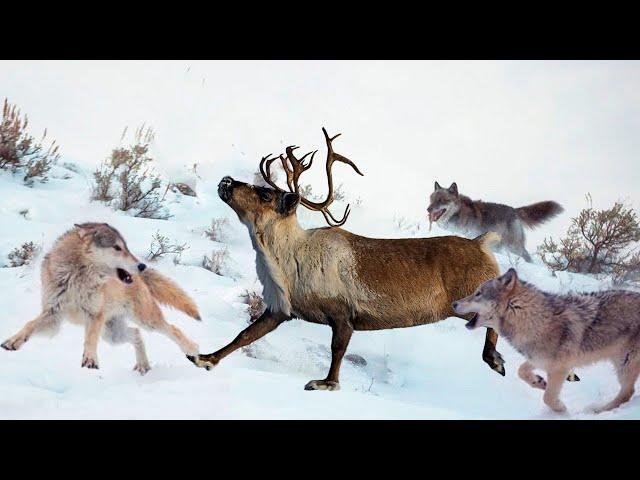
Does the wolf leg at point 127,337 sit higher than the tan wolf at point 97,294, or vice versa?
the tan wolf at point 97,294

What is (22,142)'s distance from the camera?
6.58 metres

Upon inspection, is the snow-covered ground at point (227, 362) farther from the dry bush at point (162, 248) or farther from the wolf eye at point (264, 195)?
the wolf eye at point (264, 195)

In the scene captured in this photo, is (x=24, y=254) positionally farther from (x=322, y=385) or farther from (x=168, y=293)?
(x=322, y=385)

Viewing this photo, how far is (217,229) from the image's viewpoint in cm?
658

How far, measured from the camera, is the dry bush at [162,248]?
21.1ft

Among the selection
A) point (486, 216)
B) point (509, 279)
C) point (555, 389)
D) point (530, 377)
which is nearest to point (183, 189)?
point (486, 216)

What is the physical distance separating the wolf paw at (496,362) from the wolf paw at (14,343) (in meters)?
3.13

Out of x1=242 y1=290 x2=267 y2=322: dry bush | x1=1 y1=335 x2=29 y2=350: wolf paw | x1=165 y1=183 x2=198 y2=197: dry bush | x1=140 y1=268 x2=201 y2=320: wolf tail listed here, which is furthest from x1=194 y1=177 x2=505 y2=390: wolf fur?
x1=1 y1=335 x2=29 y2=350: wolf paw

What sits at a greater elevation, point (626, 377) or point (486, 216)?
point (486, 216)

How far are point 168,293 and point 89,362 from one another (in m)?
0.72

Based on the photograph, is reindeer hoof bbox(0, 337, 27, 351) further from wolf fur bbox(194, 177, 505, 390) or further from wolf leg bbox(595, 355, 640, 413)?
wolf leg bbox(595, 355, 640, 413)

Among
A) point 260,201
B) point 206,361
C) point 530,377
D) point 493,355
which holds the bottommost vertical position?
point 206,361

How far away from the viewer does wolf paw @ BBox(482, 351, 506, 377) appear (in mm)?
6090

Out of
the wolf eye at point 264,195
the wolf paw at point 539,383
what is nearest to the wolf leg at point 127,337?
the wolf eye at point 264,195
